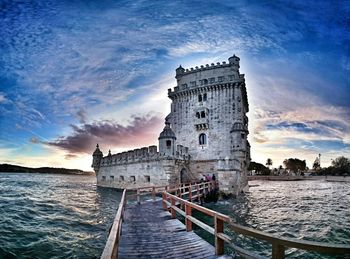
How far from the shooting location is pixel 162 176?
1077 inches

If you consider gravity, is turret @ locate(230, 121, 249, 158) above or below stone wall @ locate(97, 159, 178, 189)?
above

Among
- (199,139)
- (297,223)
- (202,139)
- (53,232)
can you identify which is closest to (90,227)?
(53,232)

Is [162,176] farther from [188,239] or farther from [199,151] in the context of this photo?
[188,239]

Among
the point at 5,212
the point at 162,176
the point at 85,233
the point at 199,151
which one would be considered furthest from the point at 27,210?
the point at 199,151

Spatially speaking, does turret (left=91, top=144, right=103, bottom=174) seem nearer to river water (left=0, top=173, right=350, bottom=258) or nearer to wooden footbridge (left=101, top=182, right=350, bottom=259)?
river water (left=0, top=173, right=350, bottom=258)

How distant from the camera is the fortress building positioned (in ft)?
92.6

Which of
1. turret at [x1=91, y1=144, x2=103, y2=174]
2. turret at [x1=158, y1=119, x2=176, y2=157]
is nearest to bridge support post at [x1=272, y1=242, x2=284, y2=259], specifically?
turret at [x1=158, y1=119, x2=176, y2=157]

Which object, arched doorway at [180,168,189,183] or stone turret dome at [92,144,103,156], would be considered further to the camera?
stone turret dome at [92,144,103,156]

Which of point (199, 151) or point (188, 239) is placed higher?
point (199, 151)

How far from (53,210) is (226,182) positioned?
18049 mm

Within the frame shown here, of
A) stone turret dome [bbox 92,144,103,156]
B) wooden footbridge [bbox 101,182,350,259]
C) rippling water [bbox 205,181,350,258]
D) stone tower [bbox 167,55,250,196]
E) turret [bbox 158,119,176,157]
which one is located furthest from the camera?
stone turret dome [bbox 92,144,103,156]

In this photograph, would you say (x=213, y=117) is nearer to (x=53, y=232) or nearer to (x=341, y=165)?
(x=53, y=232)

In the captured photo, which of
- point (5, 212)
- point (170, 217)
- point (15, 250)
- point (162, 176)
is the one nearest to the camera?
point (15, 250)

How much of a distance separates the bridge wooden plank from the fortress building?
55.6ft
